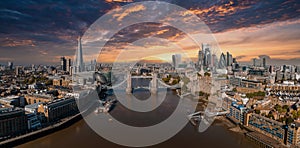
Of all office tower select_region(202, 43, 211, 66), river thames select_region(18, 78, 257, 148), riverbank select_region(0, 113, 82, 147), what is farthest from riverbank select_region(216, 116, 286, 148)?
office tower select_region(202, 43, 211, 66)

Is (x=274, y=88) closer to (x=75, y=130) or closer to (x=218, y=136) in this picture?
(x=218, y=136)

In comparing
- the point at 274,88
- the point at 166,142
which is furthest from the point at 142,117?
the point at 274,88

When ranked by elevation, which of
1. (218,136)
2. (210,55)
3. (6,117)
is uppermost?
(210,55)

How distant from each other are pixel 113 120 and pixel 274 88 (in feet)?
24.3

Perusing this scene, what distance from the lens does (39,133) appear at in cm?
359

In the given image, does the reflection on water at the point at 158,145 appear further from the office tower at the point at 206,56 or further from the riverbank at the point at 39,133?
the office tower at the point at 206,56

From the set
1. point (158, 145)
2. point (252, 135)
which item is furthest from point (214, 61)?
point (158, 145)

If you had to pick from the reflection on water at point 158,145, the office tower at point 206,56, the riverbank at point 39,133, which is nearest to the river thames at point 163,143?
the reflection on water at point 158,145

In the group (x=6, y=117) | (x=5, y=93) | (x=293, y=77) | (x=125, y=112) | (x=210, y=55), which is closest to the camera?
(x=6, y=117)

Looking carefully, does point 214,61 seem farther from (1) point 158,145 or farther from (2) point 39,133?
(2) point 39,133

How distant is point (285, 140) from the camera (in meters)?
3.22

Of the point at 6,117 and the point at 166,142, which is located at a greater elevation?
the point at 6,117

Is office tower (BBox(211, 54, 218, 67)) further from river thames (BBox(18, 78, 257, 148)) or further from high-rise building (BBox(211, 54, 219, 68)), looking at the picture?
river thames (BBox(18, 78, 257, 148))

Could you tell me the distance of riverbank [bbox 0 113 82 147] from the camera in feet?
10.5
